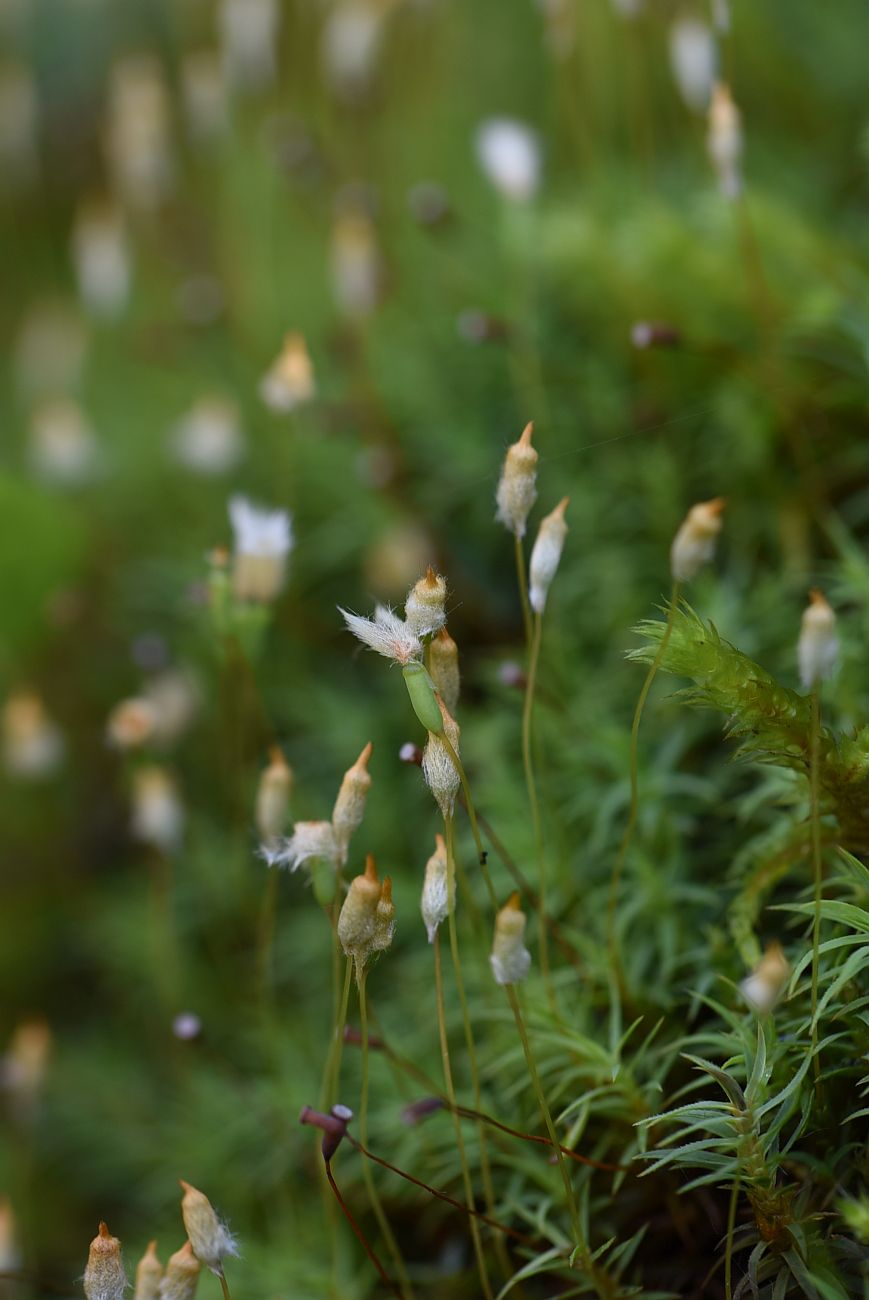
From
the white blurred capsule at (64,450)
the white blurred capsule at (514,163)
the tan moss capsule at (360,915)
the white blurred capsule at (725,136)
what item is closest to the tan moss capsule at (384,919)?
the tan moss capsule at (360,915)

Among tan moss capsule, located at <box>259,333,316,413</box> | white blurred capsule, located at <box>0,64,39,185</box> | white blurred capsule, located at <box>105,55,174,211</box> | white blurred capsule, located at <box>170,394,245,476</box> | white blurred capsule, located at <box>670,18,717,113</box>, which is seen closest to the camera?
tan moss capsule, located at <box>259,333,316,413</box>

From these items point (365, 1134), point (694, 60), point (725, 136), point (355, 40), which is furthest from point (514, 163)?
point (365, 1134)

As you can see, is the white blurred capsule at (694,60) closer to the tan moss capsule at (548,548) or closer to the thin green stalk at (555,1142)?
the tan moss capsule at (548,548)

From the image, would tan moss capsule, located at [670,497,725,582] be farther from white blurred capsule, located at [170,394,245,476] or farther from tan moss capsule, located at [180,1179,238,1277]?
white blurred capsule, located at [170,394,245,476]

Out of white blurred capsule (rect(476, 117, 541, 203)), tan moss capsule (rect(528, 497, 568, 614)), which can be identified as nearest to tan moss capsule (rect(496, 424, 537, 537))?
tan moss capsule (rect(528, 497, 568, 614))

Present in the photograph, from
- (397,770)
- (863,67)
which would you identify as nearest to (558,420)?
(397,770)

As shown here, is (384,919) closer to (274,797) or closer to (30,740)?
(274,797)

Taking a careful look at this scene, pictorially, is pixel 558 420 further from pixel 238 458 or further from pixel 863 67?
pixel 863 67

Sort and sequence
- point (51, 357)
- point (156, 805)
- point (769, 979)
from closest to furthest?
point (769, 979), point (156, 805), point (51, 357)
